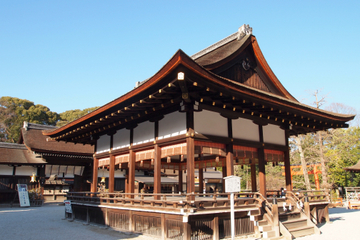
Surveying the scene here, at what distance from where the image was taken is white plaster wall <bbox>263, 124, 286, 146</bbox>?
11500 mm

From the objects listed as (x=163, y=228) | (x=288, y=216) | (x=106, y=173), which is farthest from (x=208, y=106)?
(x=106, y=173)

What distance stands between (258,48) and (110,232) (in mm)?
9904

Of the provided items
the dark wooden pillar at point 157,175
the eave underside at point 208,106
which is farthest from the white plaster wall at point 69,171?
the dark wooden pillar at point 157,175

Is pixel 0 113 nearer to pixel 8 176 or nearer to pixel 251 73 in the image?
pixel 8 176

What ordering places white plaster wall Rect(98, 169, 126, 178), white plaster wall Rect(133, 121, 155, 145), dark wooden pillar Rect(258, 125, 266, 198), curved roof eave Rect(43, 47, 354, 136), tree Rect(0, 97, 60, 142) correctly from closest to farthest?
curved roof eave Rect(43, 47, 354, 136) → white plaster wall Rect(133, 121, 155, 145) → dark wooden pillar Rect(258, 125, 266, 198) → white plaster wall Rect(98, 169, 126, 178) → tree Rect(0, 97, 60, 142)

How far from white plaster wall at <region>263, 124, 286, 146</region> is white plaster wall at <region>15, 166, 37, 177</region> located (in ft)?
68.9

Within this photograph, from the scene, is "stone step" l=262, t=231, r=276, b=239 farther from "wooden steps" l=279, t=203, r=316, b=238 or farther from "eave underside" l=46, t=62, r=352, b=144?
"eave underside" l=46, t=62, r=352, b=144

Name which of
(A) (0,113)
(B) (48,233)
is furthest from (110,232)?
(A) (0,113)

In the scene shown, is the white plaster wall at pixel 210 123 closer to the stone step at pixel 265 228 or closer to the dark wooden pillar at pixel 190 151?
the dark wooden pillar at pixel 190 151

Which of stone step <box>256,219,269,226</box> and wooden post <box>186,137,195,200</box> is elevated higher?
wooden post <box>186,137,195,200</box>

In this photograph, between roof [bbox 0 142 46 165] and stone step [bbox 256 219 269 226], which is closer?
stone step [bbox 256 219 269 226]

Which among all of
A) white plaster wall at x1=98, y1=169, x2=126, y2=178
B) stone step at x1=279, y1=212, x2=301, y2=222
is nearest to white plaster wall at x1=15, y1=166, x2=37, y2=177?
white plaster wall at x1=98, y1=169, x2=126, y2=178

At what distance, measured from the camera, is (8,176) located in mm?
22656

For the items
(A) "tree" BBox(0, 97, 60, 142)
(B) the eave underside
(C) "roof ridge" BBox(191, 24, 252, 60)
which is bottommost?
(B) the eave underside
